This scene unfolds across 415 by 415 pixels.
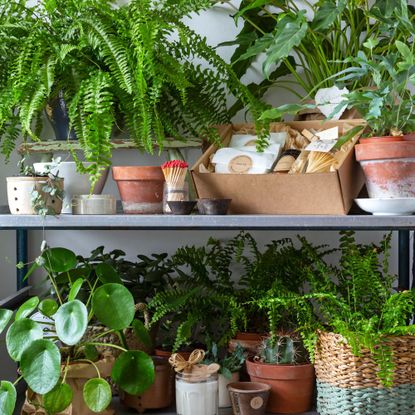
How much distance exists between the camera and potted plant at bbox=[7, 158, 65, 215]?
1560 mm

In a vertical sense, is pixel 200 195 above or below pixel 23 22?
below

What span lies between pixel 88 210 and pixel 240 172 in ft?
1.27

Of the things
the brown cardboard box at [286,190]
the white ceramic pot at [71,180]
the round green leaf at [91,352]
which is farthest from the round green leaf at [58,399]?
the brown cardboard box at [286,190]

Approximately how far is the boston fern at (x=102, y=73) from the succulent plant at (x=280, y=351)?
1.75 feet

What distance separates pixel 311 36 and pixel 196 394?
100cm

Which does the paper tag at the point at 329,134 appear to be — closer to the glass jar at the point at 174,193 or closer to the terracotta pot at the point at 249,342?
the glass jar at the point at 174,193

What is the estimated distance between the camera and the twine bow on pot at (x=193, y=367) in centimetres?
158

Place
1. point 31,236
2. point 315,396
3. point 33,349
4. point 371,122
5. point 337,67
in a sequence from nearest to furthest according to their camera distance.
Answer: point 33,349
point 371,122
point 315,396
point 337,67
point 31,236

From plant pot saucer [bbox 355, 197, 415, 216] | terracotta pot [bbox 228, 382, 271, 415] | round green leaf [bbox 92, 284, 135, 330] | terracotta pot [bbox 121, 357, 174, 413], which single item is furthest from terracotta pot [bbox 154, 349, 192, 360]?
plant pot saucer [bbox 355, 197, 415, 216]

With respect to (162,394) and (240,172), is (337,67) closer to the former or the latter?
(240,172)

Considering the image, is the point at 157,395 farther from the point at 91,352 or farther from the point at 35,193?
the point at 35,193

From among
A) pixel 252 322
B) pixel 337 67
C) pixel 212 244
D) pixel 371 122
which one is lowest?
pixel 252 322

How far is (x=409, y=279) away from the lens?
196 cm

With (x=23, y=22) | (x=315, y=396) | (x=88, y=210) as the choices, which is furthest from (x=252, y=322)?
(x=23, y=22)
